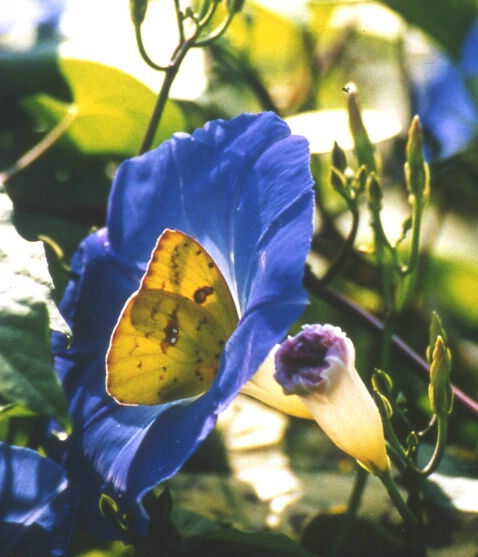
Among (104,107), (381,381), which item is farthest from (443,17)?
(381,381)

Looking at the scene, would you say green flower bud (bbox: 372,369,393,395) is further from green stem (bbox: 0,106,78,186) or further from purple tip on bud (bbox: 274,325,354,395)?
green stem (bbox: 0,106,78,186)

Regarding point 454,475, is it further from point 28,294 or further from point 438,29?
point 438,29

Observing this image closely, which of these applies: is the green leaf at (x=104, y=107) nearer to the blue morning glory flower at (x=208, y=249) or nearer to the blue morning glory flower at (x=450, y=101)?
the blue morning glory flower at (x=208, y=249)

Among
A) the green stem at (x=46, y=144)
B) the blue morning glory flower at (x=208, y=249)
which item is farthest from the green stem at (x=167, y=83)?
the green stem at (x=46, y=144)

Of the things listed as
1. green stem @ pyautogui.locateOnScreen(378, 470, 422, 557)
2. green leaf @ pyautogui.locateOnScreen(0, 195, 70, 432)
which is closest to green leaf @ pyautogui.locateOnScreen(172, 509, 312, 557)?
green stem @ pyautogui.locateOnScreen(378, 470, 422, 557)

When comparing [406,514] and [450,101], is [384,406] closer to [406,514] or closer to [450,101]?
[406,514]

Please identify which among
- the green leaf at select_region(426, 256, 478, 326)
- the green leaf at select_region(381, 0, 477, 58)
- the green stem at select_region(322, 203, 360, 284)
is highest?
the green leaf at select_region(381, 0, 477, 58)
